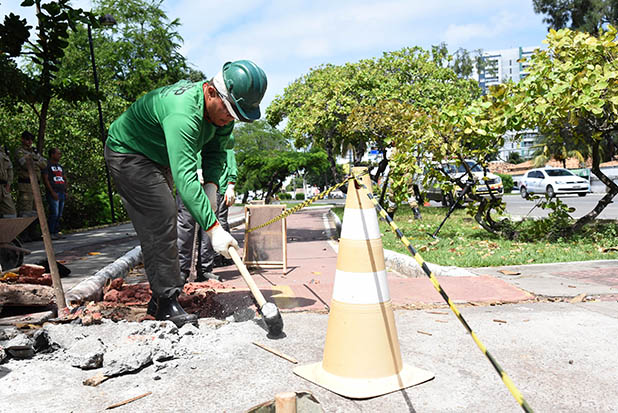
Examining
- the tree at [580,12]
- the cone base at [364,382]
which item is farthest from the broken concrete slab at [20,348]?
the tree at [580,12]

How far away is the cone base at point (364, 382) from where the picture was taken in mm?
2613

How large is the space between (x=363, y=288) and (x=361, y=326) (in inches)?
8.1

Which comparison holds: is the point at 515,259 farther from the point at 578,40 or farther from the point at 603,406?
the point at 603,406

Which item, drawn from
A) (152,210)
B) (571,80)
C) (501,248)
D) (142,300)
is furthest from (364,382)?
(571,80)

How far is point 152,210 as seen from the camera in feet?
12.4

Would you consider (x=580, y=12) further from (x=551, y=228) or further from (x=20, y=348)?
(x=20, y=348)

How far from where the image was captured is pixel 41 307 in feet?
14.5

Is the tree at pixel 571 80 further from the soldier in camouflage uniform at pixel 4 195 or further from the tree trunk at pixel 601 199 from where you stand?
the soldier in camouflage uniform at pixel 4 195

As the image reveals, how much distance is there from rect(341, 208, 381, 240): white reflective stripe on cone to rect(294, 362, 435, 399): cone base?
765 mm

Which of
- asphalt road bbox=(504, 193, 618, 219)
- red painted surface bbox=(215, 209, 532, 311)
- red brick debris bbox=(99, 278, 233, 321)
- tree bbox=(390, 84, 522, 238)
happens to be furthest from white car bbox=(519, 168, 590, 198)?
red brick debris bbox=(99, 278, 233, 321)

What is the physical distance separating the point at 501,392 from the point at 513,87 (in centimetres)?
561

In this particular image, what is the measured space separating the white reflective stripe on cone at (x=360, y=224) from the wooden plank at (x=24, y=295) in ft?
9.19

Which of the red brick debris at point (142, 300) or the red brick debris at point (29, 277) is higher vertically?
the red brick debris at point (29, 277)

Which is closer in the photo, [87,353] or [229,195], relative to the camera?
[87,353]
